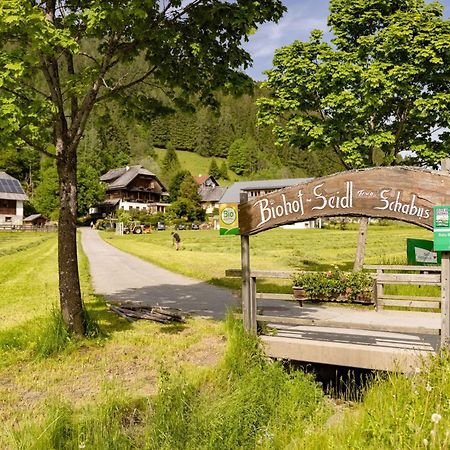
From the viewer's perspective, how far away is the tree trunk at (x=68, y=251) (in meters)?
→ 9.45

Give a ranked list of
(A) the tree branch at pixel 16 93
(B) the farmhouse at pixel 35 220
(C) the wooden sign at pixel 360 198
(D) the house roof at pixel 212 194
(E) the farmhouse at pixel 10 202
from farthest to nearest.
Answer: (D) the house roof at pixel 212 194 < (B) the farmhouse at pixel 35 220 < (E) the farmhouse at pixel 10 202 < (A) the tree branch at pixel 16 93 < (C) the wooden sign at pixel 360 198

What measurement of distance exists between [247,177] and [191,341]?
15072cm

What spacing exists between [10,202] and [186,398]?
273ft

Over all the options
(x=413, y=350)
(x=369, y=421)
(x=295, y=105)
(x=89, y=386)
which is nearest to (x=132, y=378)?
(x=89, y=386)

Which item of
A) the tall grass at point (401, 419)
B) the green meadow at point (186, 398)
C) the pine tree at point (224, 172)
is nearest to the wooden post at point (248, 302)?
the green meadow at point (186, 398)

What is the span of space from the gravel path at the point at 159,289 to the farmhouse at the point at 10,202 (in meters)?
62.2

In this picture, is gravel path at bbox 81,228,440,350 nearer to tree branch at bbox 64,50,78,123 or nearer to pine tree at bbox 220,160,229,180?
tree branch at bbox 64,50,78,123

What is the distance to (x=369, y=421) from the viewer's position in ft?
16.6

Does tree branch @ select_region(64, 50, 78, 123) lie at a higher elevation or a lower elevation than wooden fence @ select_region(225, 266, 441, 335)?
higher

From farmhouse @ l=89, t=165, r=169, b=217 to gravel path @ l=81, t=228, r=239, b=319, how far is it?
72.9 metres

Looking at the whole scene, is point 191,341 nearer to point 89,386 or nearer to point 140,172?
point 89,386

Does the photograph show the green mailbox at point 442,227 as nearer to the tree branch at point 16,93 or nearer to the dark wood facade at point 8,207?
the tree branch at point 16,93

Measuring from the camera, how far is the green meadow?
206 inches

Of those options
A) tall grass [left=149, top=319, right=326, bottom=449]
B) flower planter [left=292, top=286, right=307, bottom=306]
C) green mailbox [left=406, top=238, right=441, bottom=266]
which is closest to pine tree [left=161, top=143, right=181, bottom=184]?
green mailbox [left=406, top=238, right=441, bottom=266]
